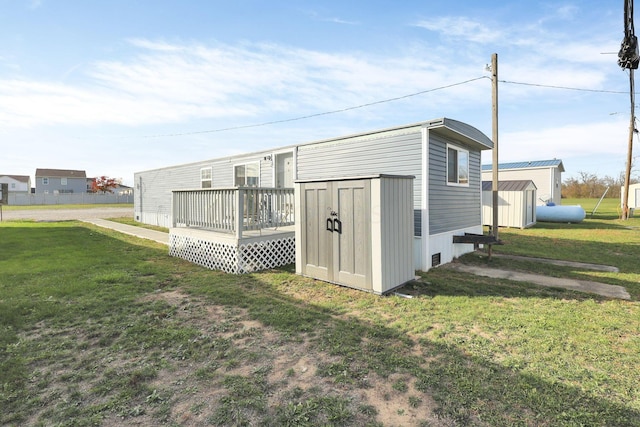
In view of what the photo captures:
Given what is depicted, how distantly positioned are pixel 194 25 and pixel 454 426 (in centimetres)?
1277

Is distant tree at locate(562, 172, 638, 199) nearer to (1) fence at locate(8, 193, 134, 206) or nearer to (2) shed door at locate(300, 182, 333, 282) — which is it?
(2) shed door at locate(300, 182, 333, 282)

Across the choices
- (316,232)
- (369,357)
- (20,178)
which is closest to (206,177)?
(316,232)

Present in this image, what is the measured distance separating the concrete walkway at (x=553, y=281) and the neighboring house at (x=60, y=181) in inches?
2529

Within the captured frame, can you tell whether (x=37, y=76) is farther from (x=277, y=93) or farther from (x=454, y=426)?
(x=454, y=426)

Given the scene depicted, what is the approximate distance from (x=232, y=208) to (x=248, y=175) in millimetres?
4250

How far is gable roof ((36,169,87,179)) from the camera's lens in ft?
170

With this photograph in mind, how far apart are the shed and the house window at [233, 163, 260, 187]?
11.4 m

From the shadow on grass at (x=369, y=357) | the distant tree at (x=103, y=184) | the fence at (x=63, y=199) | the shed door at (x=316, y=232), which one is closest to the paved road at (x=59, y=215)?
the fence at (x=63, y=199)

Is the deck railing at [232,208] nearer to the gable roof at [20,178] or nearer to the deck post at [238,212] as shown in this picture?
the deck post at [238,212]

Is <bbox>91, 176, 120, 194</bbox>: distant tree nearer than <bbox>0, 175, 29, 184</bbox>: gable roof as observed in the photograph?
Yes

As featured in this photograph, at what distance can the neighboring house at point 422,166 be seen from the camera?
645 centimetres

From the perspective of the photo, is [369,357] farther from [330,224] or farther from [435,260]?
[435,260]

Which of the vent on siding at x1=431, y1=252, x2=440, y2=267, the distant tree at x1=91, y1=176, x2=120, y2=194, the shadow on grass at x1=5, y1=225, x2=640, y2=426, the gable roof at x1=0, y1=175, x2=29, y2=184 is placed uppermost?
the gable roof at x1=0, y1=175, x2=29, y2=184

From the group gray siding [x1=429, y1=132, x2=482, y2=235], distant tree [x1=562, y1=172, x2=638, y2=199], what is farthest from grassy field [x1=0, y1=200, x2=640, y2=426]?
distant tree [x1=562, y1=172, x2=638, y2=199]
